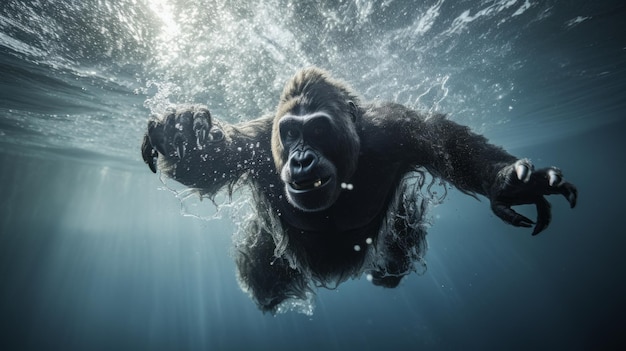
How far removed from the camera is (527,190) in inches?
78.8

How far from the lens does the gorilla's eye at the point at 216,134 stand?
3.31 meters

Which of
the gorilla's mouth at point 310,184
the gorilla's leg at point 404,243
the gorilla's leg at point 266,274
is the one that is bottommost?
the gorilla's leg at point 266,274

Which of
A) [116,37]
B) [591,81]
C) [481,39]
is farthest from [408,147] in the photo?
[591,81]

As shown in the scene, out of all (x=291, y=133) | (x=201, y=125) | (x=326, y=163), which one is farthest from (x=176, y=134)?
(x=326, y=163)

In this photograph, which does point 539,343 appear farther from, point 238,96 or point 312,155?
point 312,155

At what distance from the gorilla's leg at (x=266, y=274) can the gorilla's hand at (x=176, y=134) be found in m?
1.64

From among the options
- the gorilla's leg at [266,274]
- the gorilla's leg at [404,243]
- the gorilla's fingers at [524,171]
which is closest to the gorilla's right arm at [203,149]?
the gorilla's leg at [266,274]

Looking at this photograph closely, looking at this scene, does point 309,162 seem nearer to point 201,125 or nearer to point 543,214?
point 201,125

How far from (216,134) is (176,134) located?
42cm

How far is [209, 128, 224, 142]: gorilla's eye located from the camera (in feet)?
10.9

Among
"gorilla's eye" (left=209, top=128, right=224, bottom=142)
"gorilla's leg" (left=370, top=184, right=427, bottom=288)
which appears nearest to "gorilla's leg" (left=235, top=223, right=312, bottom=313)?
"gorilla's leg" (left=370, top=184, right=427, bottom=288)

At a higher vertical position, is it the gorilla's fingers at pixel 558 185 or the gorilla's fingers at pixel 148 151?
the gorilla's fingers at pixel 558 185

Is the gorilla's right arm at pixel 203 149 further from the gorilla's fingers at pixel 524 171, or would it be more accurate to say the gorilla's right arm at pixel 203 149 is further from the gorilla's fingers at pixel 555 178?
the gorilla's fingers at pixel 555 178

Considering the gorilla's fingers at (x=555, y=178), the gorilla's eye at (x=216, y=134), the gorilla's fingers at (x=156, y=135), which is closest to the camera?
the gorilla's fingers at (x=555, y=178)
